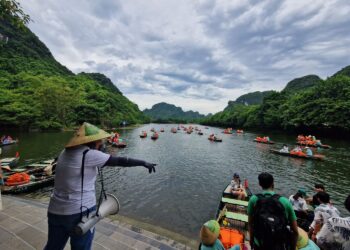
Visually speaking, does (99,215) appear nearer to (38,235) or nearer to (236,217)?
(38,235)

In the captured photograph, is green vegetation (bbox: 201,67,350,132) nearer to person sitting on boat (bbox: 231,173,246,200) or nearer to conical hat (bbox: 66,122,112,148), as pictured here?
person sitting on boat (bbox: 231,173,246,200)

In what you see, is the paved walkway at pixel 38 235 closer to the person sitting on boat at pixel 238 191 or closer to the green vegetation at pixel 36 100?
the person sitting on boat at pixel 238 191

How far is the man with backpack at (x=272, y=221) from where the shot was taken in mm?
3172

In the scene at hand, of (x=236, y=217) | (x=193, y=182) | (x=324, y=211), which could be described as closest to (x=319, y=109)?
(x=193, y=182)

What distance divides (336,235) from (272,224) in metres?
1.54

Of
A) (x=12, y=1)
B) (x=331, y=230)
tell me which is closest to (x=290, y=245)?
(x=331, y=230)

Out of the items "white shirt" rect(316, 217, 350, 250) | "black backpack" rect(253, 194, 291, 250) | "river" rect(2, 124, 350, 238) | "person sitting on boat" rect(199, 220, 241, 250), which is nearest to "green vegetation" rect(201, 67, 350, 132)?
"river" rect(2, 124, 350, 238)

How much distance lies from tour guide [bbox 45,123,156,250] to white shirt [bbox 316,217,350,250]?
3828 millimetres

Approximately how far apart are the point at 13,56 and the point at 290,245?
115m

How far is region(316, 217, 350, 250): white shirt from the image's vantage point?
11.6 feet

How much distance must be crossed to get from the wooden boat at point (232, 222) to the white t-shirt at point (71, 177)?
5322 millimetres

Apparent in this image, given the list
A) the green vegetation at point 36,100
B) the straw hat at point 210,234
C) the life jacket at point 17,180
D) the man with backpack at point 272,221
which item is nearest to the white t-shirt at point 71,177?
the straw hat at point 210,234

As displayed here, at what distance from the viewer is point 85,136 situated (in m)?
2.62

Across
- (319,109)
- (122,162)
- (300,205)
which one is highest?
(319,109)
